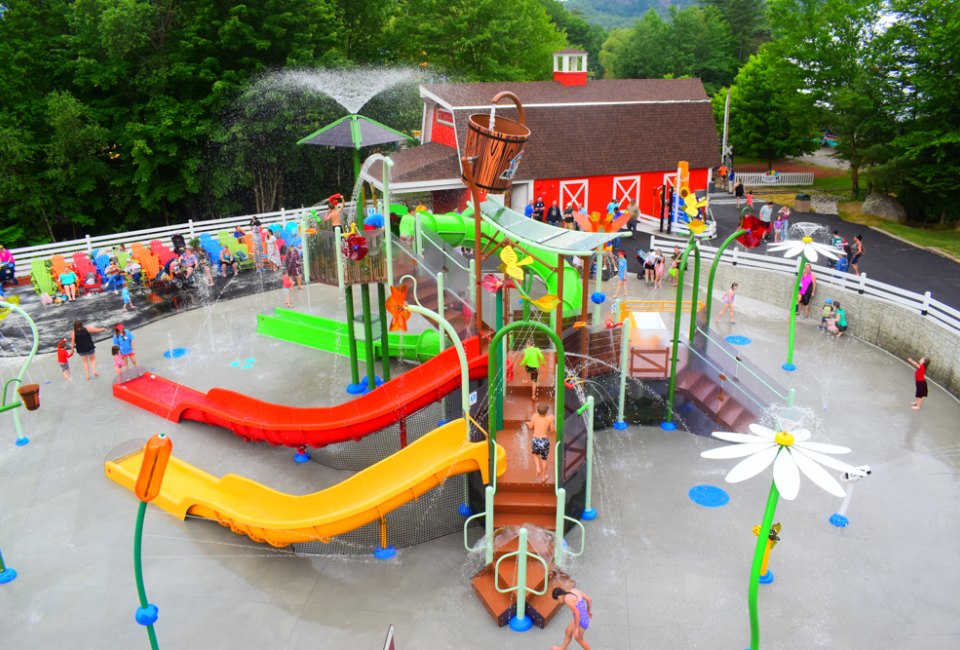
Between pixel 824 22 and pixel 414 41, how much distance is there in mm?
20573

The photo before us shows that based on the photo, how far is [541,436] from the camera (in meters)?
10.9

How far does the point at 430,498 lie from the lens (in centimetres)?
1109

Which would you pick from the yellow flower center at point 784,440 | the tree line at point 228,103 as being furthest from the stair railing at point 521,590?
the tree line at point 228,103

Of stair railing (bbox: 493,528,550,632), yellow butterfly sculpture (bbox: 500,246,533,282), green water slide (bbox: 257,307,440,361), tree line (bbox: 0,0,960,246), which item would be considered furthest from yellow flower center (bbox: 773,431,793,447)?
tree line (bbox: 0,0,960,246)

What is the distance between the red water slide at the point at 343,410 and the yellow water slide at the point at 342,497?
1269 millimetres

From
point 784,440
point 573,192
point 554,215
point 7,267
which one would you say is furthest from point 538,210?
point 784,440

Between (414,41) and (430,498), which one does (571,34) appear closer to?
(414,41)

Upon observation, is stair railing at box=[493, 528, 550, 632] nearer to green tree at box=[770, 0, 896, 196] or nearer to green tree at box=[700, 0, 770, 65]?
green tree at box=[770, 0, 896, 196]

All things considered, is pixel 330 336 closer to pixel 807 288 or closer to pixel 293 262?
pixel 293 262

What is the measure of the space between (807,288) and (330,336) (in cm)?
1237

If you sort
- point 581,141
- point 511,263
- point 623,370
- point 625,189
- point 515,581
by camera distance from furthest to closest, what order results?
point 625,189
point 581,141
point 623,370
point 511,263
point 515,581

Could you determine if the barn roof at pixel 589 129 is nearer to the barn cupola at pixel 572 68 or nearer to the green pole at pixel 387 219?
the barn cupola at pixel 572 68

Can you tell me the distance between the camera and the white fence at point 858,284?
636 inches

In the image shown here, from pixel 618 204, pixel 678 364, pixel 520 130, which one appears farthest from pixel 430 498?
pixel 618 204
